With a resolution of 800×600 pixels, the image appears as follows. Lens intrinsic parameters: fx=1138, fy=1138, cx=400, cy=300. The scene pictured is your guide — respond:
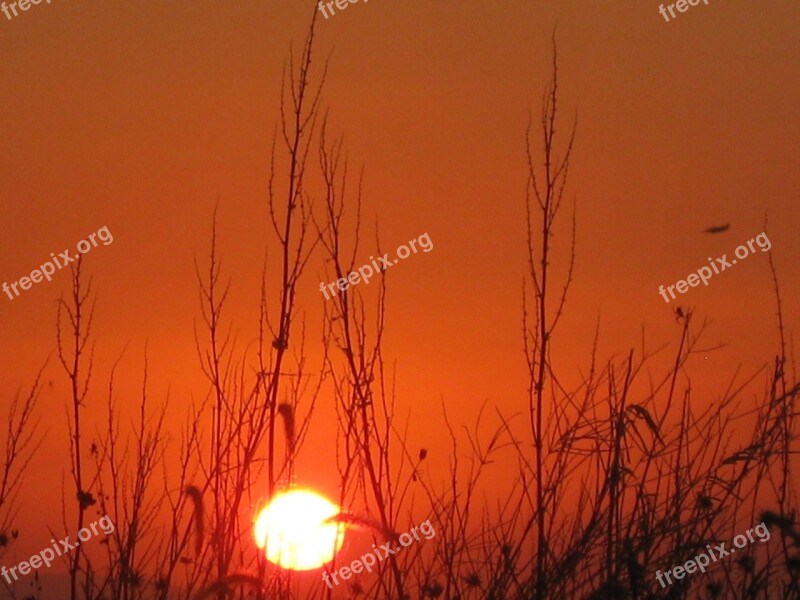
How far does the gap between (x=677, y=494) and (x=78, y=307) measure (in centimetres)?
319

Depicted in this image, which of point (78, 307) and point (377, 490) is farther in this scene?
point (78, 307)

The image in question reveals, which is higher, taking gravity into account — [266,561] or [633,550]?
[266,561]

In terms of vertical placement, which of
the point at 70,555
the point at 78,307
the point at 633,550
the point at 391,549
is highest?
the point at 78,307

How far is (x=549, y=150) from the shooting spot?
5.45 metres

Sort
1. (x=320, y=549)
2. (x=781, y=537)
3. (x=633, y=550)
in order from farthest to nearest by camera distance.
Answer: (x=781, y=537) → (x=320, y=549) → (x=633, y=550)

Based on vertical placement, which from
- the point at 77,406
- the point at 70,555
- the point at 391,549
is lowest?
the point at 391,549

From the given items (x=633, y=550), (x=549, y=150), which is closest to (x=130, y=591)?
(x=633, y=550)

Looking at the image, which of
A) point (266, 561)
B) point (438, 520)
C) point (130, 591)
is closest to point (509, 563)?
point (438, 520)

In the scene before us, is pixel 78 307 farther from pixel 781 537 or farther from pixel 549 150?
pixel 781 537

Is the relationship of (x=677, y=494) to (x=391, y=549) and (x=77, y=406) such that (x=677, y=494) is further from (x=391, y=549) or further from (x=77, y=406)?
(x=77, y=406)

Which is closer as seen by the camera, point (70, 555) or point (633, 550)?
point (633, 550)

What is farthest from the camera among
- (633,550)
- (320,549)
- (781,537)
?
(781,537)

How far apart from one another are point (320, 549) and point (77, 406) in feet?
4.69

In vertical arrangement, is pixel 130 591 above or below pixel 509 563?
above
